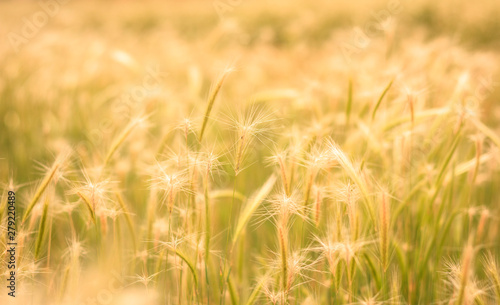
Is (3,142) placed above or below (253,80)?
below

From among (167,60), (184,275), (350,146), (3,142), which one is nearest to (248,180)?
(350,146)

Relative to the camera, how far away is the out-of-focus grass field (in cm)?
73

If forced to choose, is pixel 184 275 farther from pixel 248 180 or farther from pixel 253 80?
pixel 253 80

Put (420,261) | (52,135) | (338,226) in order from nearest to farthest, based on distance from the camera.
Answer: (338,226) → (420,261) → (52,135)

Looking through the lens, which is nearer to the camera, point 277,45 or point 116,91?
point 116,91

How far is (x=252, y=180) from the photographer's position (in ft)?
4.74

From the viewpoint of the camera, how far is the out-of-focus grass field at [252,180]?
73 cm

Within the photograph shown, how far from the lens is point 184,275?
0.81 m

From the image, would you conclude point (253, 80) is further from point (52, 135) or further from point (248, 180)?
point (52, 135)

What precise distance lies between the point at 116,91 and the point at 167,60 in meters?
1.19

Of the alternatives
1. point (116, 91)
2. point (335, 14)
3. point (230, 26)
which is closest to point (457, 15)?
point (335, 14)

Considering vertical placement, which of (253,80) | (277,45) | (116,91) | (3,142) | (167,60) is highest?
(277,45)

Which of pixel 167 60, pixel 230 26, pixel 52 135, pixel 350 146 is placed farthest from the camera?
pixel 167 60

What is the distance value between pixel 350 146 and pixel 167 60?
2.39 metres
